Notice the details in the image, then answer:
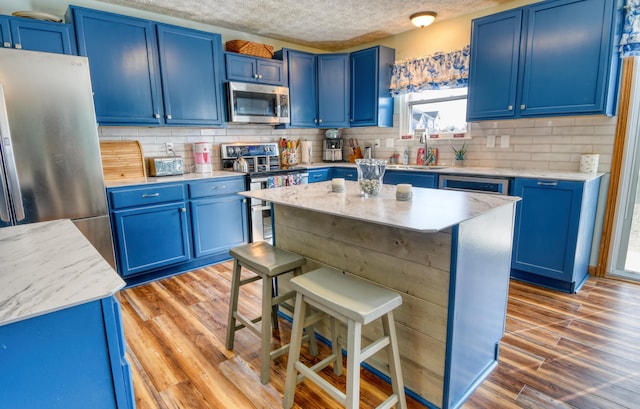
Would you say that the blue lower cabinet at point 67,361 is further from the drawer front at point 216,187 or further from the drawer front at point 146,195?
the drawer front at point 216,187

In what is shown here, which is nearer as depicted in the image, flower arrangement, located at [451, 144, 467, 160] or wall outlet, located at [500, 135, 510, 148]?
wall outlet, located at [500, 135, 510, 148]

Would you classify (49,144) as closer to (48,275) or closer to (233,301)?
(233,301)

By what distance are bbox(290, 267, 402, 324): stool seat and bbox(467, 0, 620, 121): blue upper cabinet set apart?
2507mm

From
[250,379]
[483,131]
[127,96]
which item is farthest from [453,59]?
[250,379]

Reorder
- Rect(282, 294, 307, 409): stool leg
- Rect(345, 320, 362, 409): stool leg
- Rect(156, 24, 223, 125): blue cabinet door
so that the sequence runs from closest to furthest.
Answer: Rect(345, 320, 362, 409): stool leg < Rect(282, 294, 307, 409): stool leg < Rect(156, 24, 223, 125): blue cabinet door

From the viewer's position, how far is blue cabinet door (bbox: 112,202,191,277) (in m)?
2.96

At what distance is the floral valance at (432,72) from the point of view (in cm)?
363

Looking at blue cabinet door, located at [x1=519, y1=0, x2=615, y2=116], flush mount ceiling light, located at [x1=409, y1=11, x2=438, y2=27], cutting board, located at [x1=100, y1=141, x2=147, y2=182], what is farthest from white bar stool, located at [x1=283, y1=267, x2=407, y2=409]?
flush mount ceiling light, located at [x1=409, y1=11, x2=438, y2=27]

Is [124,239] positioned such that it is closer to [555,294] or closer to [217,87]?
[217,87]

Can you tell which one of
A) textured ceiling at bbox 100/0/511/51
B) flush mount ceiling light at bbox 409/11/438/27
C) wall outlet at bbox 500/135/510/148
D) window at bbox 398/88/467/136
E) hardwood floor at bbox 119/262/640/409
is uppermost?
textured ceiling at bbox 100/0/511/51

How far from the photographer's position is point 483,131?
362 cm

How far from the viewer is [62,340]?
34.4 inches

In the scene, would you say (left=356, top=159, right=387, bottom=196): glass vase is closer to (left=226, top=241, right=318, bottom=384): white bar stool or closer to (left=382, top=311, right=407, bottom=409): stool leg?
(left=226, top=241, right=318, bottom=384): white bar stool

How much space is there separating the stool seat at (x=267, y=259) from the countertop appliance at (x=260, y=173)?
162 centimetres
